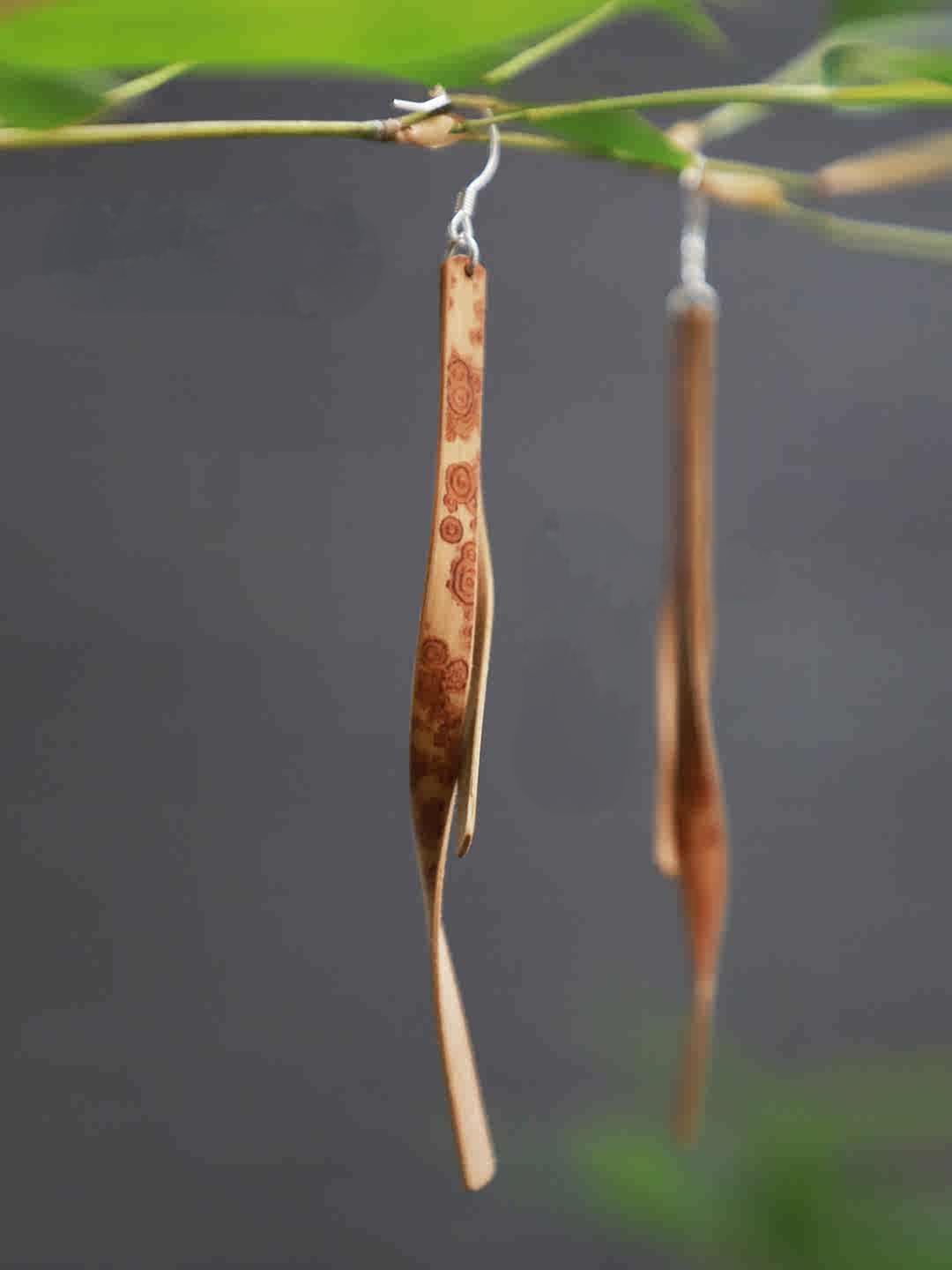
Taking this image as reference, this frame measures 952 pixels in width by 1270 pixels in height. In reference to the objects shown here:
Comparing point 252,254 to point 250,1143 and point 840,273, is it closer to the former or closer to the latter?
point 840,273

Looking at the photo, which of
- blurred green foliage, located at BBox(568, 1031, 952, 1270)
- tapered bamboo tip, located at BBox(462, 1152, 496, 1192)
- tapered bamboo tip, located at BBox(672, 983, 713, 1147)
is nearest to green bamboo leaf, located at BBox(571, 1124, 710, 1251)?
blurred green foliage, located at BBox(568, 1031, 952, 1270)

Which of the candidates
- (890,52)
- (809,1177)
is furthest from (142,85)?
(809,1177)

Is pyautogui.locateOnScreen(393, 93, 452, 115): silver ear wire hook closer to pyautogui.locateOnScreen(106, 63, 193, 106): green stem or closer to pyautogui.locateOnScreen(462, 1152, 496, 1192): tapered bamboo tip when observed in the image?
pyautogui.locateOnScreen(106, 63, 193, 106): green stem

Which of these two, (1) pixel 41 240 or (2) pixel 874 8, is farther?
(1) pixel 41 240

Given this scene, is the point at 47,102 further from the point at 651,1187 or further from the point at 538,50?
the point at 651,1187

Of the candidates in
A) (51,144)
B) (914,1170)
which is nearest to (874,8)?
(51,144)

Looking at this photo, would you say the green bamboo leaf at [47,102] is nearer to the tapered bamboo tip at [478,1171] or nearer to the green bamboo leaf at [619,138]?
the green bamboo leaf at [619,138]
